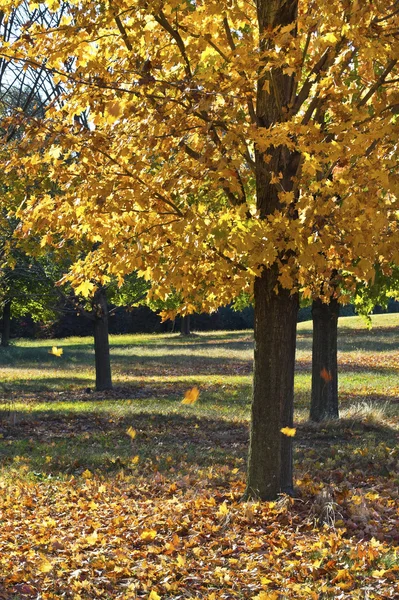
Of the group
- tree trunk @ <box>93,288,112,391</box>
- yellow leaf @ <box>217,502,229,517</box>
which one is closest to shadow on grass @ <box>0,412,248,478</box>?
yellow leaf @ <box>217,502,229,517</box>

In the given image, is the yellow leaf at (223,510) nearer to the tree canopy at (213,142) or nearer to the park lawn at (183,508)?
the park lawn at (183,508)

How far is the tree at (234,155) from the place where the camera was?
5699 millimetres

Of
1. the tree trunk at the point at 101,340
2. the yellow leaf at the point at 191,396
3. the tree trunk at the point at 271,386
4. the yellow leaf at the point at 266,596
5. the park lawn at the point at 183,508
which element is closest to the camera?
the yellow leaf at the point at 266,596

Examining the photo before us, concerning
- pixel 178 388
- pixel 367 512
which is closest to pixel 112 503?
pixel 367 512

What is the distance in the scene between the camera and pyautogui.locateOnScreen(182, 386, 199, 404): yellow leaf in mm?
17080

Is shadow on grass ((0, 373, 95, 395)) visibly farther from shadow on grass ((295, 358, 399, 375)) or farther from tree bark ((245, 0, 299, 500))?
tree bark ((245, 0, 299, 500))

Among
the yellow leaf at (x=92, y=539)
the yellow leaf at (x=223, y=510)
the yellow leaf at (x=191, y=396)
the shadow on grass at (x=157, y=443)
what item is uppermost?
the yellow leaf at (x=223, y=510)

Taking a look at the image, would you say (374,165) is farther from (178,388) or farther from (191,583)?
(178,388)

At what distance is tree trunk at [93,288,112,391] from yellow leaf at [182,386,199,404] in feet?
6.77

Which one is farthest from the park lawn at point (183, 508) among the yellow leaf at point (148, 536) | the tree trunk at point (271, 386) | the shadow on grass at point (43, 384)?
the shadow on grass at point (43, 384)

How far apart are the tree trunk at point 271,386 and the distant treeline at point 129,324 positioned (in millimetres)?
38308

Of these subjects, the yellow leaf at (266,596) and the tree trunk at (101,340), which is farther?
the tree trunk at (101,340)

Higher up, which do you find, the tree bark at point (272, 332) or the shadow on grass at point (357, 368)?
the tree bark at point (272, 332)

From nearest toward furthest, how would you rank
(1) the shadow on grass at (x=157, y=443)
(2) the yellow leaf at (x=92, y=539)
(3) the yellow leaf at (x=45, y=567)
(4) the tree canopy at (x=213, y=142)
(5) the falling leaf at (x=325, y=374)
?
(3) the yellow leaf at (x=45, y=567) < (4) the tree canopy at (x=213, y=142) < (2) the yellow leaf at (x=92, y=539) < (1) the shadow on grass at (x=157, y=443) < (5) the falling leaf at (x=325, y=374)
